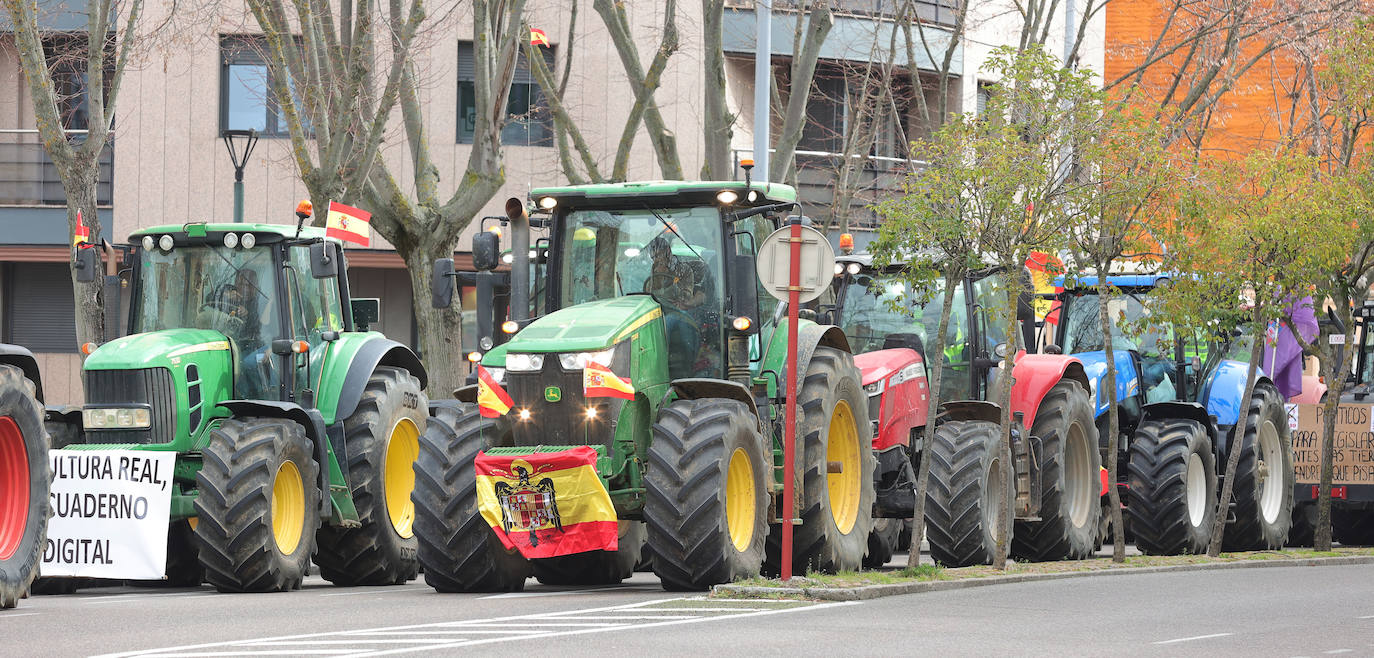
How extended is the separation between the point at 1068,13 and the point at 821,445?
46.4ft

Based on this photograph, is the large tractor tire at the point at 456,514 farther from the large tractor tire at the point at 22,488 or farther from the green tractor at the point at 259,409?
the large tractor tire at the point at 22,488

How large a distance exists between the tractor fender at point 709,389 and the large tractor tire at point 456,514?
1334 millimetres

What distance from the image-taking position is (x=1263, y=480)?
70.6ft

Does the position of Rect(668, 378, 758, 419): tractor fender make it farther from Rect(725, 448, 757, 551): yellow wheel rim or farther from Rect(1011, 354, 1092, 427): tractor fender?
Rect(1011, 354, 1092, 427): tractor fender

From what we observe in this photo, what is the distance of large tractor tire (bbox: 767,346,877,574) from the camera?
47.4ft

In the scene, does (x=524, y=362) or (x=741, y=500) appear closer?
(x=524, y=362)

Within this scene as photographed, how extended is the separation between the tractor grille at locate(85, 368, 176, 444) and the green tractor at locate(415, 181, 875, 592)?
2.08 m

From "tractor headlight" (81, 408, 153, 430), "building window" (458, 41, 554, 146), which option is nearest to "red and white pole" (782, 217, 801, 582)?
"tractor headlight" (81, 408, 153, 430)

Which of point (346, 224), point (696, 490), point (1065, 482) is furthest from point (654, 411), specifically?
point (1065, 482)

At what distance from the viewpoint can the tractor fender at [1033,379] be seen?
18188 millimetres

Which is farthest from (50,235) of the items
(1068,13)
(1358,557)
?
(1358,557)

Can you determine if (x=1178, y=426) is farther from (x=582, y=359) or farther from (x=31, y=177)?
(x=31, y=177)

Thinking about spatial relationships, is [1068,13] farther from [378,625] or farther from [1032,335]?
[378,625]

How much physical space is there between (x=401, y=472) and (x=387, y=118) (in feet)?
17.1
